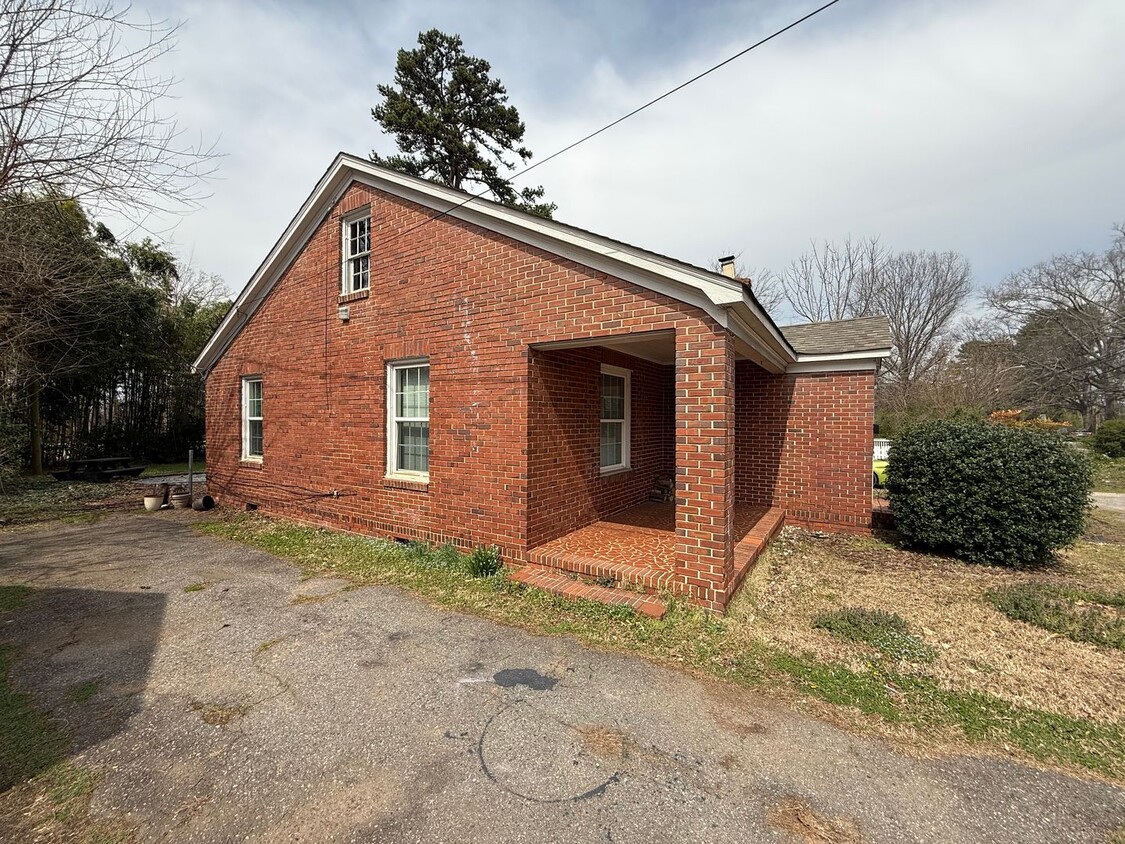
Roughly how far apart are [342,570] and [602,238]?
5.18m

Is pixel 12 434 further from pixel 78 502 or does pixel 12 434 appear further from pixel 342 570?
pixel 342 570

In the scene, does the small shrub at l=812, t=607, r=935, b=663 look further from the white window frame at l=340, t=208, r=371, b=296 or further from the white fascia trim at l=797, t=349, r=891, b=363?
the white window frame at l=340, t=208, r=371, b=296

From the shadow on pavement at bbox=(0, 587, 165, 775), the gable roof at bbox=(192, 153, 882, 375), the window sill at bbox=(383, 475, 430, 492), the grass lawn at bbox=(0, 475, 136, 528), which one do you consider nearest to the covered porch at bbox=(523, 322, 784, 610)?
the gable roof at bbox=(192, 153, 882, 375)

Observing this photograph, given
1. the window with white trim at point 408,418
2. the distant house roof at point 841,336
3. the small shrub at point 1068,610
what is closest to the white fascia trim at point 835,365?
the distant house roof at point 841,336

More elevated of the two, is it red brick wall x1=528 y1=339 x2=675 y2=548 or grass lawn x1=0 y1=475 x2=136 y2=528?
red brick wall x1=528 y1=339 x2=675 y2=548

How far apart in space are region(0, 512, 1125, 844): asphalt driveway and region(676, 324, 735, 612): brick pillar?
3.77ft

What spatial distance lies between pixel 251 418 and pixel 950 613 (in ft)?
38.2

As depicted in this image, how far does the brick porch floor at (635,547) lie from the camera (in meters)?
4.96

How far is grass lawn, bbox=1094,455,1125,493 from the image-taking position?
47.3ft

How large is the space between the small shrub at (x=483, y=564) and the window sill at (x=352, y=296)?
446 cm

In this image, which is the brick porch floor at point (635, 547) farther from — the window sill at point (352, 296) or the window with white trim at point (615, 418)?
the window sill at point (352, 296)

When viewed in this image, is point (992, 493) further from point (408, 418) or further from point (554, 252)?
point (408, 418)

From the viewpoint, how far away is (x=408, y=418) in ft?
22.8

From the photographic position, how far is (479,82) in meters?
18.6
